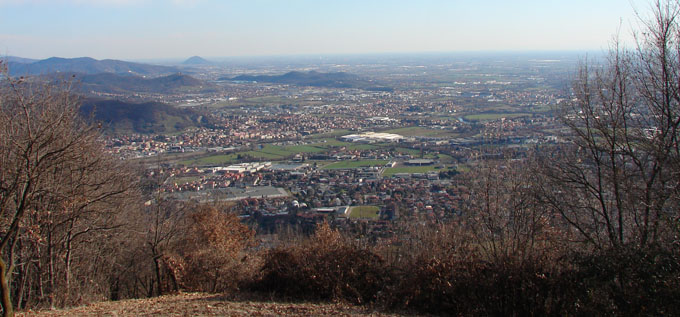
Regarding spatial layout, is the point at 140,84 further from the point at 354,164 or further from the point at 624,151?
the point at 624,151

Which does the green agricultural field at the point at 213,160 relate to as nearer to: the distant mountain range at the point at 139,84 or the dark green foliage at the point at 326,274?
the dark green foliage at the point at 326,274

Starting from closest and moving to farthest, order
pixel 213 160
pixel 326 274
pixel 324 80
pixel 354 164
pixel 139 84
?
pixel 326 274, pixel 354 164, pixel 213 160, pixel 139 84, pixel 324 80

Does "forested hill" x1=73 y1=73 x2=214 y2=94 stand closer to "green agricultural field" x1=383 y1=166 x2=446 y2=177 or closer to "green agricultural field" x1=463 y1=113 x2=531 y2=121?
"green agricultural field" x1=463 y1=113 x2=531 y2=121

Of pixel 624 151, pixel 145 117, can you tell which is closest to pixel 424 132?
pixel 145 117

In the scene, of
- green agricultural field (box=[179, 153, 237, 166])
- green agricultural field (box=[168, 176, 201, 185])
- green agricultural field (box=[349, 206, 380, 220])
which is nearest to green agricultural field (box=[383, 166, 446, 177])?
green agricultural field (box=[349, 206, 380, 220])

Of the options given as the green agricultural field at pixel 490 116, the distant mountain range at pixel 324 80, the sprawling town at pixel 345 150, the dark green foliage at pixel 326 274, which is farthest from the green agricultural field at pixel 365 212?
the distant mountain range at pixel 324 80
